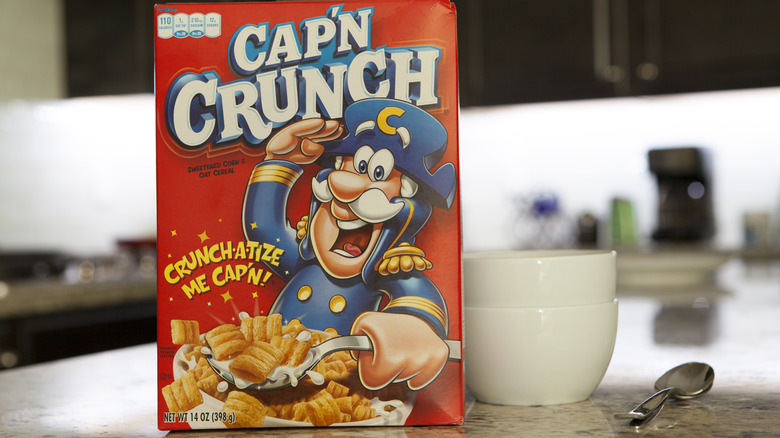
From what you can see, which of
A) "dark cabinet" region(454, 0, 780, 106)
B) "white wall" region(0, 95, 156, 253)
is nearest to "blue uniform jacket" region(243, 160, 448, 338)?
"dark cabinet" region(454, 0, 780, 106)

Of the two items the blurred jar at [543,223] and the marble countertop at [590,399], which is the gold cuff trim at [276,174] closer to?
the marble countertop at [590,399]

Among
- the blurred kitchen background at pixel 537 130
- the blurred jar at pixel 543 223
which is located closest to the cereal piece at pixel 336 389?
the blurred kitchen background at pixel 537 130

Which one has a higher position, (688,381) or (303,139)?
(303,139)

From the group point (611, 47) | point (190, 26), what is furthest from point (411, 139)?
point (611, 47)

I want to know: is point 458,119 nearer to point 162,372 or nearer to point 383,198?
point 383,198

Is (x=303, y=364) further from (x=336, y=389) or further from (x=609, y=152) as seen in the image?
(x=609, y=152)
